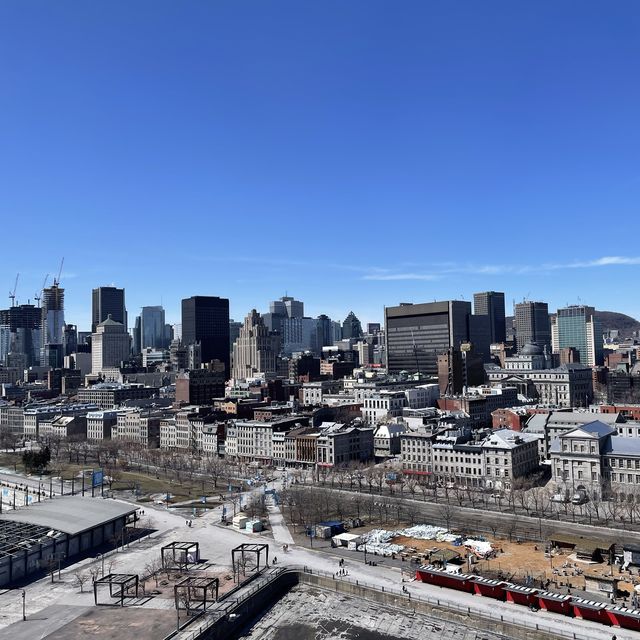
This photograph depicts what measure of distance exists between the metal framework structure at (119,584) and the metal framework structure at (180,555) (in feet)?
17.7

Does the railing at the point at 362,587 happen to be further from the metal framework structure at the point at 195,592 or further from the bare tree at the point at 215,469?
the bare tree at the point at 215,469

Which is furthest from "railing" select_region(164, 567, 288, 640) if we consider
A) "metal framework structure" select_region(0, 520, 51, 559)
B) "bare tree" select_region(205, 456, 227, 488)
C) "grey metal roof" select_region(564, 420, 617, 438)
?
"grey metal roof" select_region(564, 420, 617, 438)

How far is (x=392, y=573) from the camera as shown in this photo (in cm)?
7706

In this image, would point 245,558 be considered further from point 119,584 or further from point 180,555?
point 119,584

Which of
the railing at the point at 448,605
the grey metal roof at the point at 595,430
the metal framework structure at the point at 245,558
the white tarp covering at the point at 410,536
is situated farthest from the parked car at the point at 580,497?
the metal framework structure at the point at 245,558

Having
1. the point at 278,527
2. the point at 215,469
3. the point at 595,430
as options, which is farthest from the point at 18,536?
the point at 595,430

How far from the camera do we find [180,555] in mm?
82375

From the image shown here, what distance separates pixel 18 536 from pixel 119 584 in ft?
65.0

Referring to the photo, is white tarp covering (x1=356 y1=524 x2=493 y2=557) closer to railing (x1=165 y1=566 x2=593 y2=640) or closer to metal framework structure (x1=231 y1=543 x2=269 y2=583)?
railing (x1=165 y1=566 x2=593 y2=640)

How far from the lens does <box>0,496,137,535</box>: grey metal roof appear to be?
8962cm

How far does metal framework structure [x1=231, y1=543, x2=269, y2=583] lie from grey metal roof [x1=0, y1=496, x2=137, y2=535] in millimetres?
20763

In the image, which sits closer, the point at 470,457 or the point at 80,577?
the point at 80,577

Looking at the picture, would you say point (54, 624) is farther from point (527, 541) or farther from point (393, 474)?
point (393, 474)

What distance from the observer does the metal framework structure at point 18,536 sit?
80.4 metres
